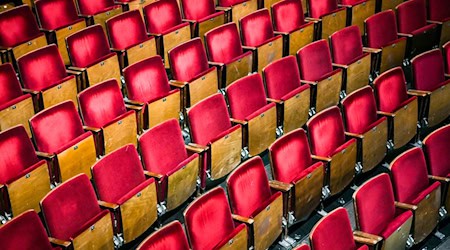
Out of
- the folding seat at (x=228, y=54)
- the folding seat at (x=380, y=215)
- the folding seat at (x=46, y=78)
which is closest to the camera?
the folding seat at (x=380, y=215)

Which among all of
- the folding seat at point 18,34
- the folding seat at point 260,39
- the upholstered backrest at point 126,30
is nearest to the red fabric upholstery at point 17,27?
the folding seat at point 18,34

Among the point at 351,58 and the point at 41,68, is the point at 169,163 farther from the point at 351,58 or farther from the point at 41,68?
the point at 351,58

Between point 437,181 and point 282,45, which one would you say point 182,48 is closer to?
point 282,45

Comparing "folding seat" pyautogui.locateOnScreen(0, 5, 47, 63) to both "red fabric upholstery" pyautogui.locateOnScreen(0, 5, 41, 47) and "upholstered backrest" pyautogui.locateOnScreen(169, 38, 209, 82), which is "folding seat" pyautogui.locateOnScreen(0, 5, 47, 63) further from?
"upholstered backrest" pyautogui.locateOnScreen(169, 38, 209, 82)

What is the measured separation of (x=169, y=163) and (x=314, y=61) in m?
0.33

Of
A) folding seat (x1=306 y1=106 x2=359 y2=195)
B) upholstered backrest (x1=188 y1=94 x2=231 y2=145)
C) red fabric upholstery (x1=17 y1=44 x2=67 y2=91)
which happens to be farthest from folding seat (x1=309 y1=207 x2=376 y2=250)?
red fabric upholstery (x1=17 y1=44 x2=67 y2=91)

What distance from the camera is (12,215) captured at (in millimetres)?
833

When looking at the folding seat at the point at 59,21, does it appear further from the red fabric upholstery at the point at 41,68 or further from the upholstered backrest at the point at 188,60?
the upholstered backrest at the point at 188,60

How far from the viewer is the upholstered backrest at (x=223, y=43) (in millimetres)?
1142

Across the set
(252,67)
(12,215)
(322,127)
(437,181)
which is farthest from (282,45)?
(12,215)

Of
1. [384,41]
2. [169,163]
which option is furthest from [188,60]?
[384,41]

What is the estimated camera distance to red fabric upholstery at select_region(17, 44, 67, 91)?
3.45ft

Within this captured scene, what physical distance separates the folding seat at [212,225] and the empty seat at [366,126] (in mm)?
245

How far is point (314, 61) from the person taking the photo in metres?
1.12
